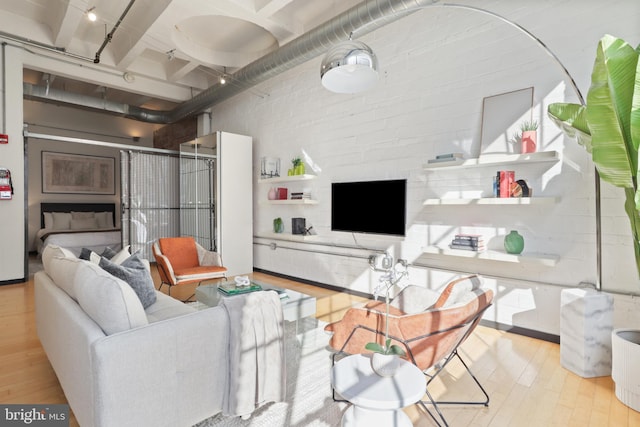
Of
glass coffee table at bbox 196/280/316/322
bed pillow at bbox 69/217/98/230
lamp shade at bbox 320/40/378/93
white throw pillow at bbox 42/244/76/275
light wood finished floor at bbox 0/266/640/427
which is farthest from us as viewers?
bed pillow at bbox 69/217/98/230

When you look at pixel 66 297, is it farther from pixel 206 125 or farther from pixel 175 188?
pixel 206 125

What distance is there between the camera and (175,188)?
7.16m

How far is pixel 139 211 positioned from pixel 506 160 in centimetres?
637

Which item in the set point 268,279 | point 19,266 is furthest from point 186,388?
point 19,266

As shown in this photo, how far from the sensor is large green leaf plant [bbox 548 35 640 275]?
183cm

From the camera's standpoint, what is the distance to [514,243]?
3.05m

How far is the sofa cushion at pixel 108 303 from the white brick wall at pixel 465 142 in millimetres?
3093

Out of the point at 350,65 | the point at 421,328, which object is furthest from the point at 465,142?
the point at 421,328

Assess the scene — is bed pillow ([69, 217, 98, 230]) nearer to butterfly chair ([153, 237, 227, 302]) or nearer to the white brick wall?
butterfly chair ([153, 237, 227, 302])

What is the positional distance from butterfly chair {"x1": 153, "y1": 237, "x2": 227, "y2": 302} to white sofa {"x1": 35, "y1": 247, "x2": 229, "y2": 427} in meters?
2.04

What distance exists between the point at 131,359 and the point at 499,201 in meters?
3.07

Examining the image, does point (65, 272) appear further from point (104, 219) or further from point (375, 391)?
point (104, 219)

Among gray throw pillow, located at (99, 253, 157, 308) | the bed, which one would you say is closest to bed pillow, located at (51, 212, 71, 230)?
the bed

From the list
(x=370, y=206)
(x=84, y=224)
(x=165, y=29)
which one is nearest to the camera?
(x=370, y=206)
